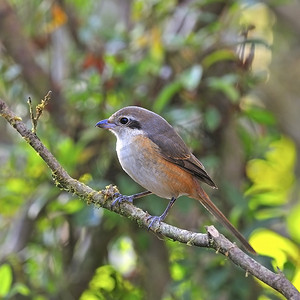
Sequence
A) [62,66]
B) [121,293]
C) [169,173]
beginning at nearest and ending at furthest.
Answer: [169,173], [121,293], [62,66]

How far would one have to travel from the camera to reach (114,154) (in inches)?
212

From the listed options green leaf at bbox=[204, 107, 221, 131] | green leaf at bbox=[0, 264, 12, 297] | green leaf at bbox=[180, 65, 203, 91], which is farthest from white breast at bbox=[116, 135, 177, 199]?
green leaf at bbox=[0, 264, 12, 297]

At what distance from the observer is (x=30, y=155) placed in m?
5.07

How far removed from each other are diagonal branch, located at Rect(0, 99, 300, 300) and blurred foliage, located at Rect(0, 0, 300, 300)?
1.32 m

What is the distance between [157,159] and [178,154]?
17cm

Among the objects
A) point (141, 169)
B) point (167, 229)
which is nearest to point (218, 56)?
point (141, 169)

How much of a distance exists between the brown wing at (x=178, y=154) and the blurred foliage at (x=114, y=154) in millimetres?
643

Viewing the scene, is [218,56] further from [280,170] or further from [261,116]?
[280,170]

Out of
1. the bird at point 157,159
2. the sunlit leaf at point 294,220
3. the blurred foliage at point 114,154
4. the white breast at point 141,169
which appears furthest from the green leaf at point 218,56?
the sunlit leaf at point 294,220

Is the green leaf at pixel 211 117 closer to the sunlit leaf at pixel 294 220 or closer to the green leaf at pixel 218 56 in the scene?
the green leaf at pixel 218 56

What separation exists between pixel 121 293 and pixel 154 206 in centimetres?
96

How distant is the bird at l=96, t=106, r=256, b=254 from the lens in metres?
4.14

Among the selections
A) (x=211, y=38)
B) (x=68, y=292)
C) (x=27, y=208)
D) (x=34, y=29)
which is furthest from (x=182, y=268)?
(x=34, y=29)

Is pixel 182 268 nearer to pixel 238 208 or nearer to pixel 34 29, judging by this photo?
pixel 238 208
